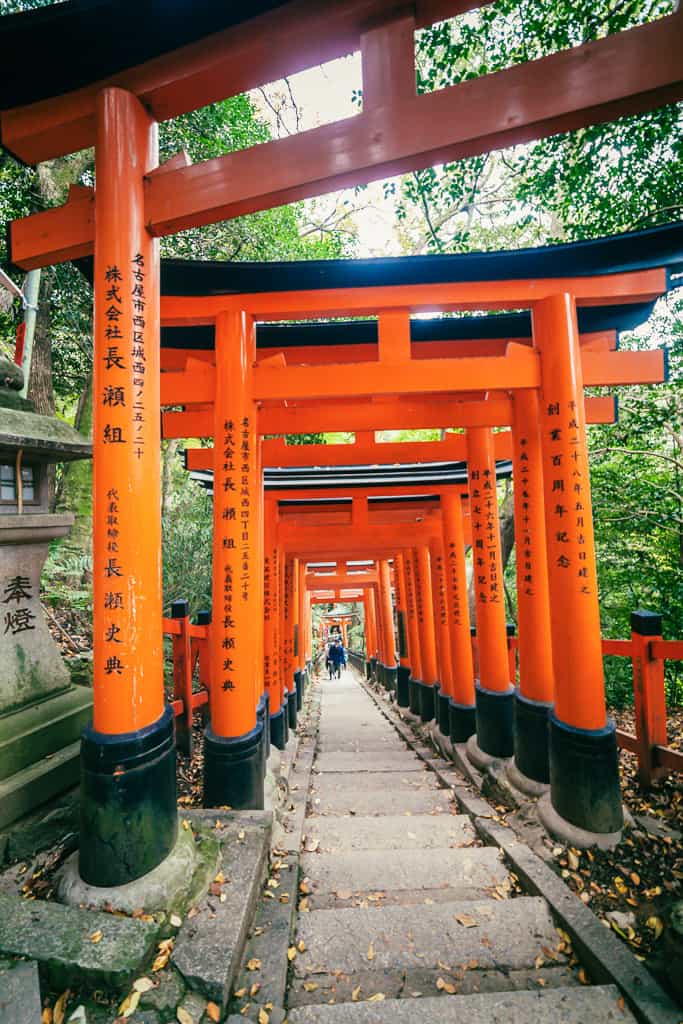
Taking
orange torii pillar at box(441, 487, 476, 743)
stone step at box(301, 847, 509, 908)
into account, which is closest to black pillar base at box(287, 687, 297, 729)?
orange torii pillar at box(441, 487, 476, 743)

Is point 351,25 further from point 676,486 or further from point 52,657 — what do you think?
point 676,486

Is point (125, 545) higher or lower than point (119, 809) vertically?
higher

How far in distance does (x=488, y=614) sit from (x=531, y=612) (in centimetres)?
93

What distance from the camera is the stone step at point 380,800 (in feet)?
16.9

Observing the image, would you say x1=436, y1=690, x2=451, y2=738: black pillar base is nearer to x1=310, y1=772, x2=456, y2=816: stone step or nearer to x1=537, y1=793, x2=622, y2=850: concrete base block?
x1=310, y1=772, x2=456, y2=816: stone step

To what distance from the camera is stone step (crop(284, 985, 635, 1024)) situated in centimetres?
215

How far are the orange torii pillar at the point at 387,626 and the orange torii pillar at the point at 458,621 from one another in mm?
8147

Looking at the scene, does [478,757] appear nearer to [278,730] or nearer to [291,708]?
[278,730]

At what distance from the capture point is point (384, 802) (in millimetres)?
5305

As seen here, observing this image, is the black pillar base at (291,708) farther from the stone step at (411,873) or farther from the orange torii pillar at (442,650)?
the stone step at (411,873)

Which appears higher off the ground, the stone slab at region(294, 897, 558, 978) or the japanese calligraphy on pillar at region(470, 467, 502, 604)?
the japanese calligraphy on pillar at region(470, 467, 502, 604)

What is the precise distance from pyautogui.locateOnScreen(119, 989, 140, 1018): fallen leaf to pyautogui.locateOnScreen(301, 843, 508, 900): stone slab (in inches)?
62.2

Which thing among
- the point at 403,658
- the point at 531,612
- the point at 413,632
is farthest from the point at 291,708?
the point at 531,612

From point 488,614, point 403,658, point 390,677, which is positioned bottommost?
point 390,677
